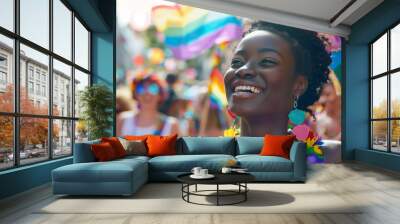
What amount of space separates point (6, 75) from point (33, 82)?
77 cm

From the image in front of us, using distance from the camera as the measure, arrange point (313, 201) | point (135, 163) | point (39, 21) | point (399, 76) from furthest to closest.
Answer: point (399, 76) → point (39, 21) → point (135, 163) → point (313, 201)

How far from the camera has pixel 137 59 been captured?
8.52 metres

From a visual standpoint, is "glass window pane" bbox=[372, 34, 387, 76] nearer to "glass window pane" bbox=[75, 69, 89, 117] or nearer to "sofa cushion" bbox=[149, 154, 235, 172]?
"sofa cushion" bbox=[149, 154, 235, 172]

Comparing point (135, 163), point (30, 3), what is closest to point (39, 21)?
point (30, 3)

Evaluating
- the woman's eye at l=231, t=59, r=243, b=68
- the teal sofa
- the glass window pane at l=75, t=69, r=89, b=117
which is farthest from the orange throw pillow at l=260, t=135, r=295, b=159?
the glass window pane at l=75, t=69, r=89, b=117

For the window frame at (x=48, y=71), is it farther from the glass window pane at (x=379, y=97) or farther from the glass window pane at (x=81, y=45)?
the glass window pane at (x=379, y=97)

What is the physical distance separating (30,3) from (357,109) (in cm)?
736

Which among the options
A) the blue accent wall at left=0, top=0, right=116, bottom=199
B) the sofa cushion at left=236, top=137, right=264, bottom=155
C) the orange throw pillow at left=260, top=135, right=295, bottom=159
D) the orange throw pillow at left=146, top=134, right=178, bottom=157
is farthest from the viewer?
the sofa cushion at left=236, top=137, right=264, bottom=155

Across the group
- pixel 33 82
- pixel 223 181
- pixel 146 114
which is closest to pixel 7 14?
pixel 33 82

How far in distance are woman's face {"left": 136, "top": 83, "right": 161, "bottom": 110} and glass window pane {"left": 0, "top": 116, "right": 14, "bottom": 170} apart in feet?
12.5

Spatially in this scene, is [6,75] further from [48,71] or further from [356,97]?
[356,97]

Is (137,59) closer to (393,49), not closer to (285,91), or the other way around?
(285,91)

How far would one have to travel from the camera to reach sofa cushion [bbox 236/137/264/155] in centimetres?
666

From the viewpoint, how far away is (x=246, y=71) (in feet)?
27.9
